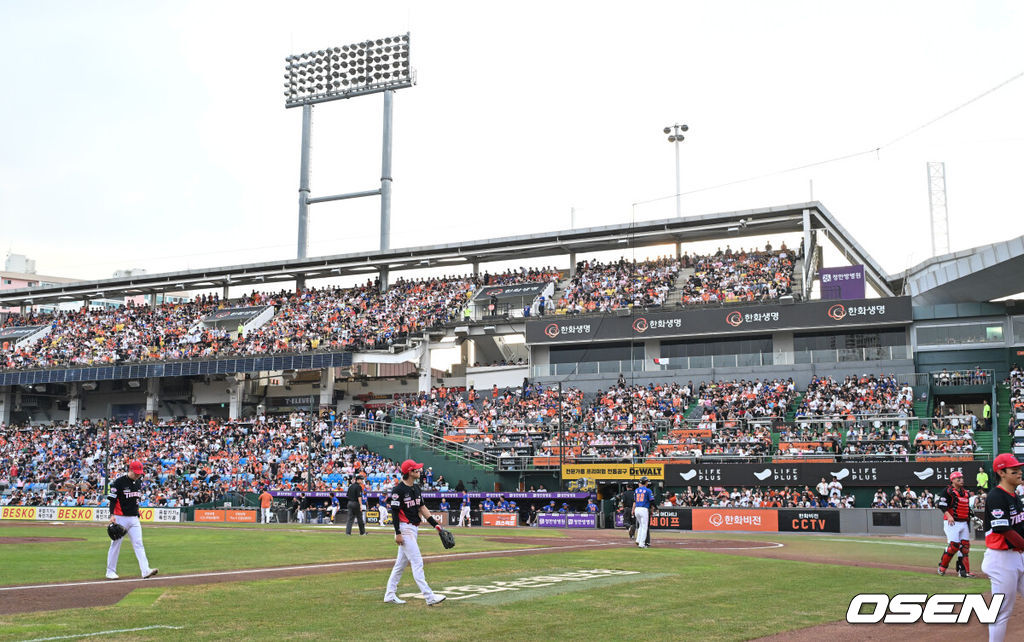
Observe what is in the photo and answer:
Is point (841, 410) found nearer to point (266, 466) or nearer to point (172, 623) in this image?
point (266, 466)

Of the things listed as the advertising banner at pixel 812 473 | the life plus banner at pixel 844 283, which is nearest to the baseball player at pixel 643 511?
the advertising banner at pixel 812 473

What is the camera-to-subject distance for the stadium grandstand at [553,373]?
4100 cm

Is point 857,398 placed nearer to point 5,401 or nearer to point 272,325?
point 272,325

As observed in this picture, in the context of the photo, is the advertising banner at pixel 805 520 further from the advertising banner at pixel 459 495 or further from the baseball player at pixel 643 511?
the baseball player at pixel 643 511

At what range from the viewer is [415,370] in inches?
2437

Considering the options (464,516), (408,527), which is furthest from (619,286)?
(408,527)

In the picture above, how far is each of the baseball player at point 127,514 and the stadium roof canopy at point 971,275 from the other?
35.3 meters

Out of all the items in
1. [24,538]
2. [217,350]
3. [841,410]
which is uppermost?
[217,350]

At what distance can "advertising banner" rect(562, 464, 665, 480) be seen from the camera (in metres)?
40.9

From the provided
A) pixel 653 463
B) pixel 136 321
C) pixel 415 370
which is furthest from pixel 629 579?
pixel 136 321

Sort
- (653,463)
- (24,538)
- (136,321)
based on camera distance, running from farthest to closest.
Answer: (136,321), (653,463), (24,538)

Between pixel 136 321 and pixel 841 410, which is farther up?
pixel 136 321

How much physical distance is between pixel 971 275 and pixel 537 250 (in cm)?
2783

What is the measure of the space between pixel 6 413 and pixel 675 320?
5280 cm
